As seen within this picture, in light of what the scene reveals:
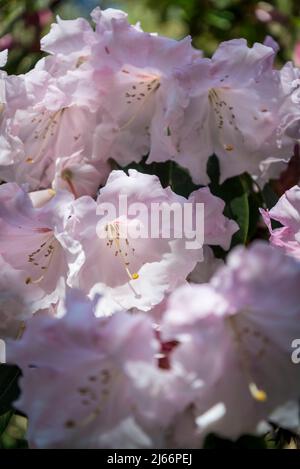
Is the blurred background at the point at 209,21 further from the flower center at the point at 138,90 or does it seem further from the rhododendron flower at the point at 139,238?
the rhododendron flower at the point at 139,238

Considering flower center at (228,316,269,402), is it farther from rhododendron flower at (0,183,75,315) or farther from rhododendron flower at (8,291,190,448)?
rhododendron flower at (0,183,75,315)

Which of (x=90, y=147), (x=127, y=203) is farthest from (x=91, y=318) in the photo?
(x=90, y=147)

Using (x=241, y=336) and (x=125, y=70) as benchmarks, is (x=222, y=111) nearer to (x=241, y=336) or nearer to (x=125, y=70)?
(x=125, y=70)

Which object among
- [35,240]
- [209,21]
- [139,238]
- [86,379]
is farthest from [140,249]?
[209,21]

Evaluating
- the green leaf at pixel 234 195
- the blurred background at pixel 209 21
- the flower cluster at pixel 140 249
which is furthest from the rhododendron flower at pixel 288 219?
the blurred background at pixel 209 21

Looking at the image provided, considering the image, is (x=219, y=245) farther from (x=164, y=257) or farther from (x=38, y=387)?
(x=38, y=387)
